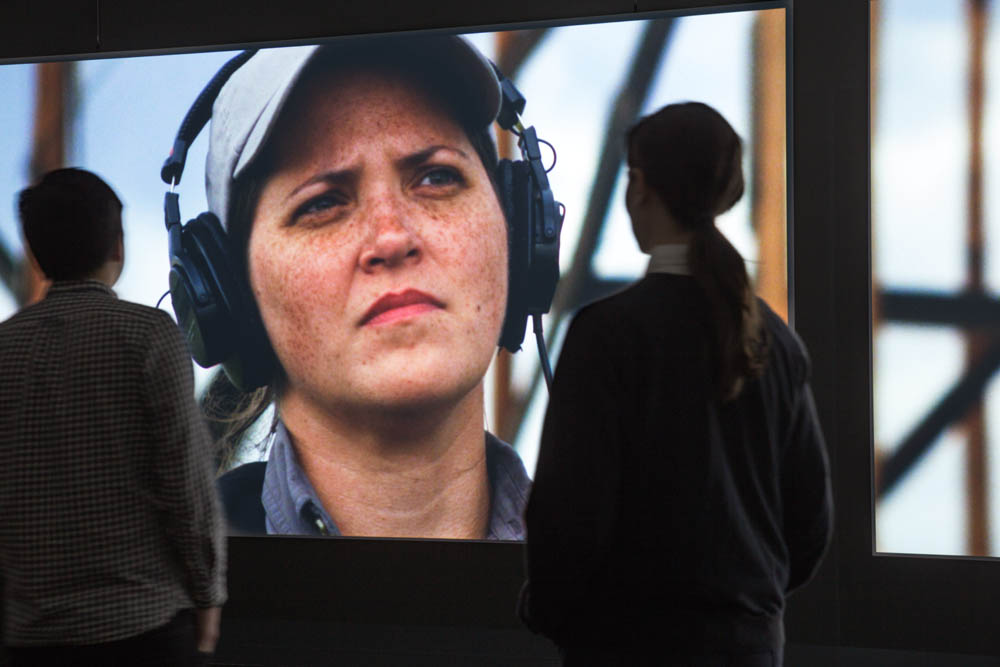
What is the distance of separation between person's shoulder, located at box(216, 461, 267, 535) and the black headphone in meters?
0.32

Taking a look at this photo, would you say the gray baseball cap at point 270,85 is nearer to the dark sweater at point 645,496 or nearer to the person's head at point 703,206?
the person's head at point 703,206

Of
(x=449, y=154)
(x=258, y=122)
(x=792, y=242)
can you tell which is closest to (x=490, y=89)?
(x=449, y=154)

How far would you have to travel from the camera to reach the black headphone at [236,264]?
3.41 m

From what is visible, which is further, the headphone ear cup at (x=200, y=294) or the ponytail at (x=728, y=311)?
the headphone ear cup at (x=200, y=294)

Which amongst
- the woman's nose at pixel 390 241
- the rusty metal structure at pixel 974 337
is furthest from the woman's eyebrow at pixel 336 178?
the rusty metal structure at pixel 974 337

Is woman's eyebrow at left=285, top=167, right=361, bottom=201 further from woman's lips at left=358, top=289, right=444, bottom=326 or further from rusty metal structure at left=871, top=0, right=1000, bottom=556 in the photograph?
rusty metal structure at left=871, top=0, right=1000, bottom=556

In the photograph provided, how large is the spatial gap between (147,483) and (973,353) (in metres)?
2.73

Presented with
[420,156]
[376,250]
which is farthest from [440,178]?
[376,250]

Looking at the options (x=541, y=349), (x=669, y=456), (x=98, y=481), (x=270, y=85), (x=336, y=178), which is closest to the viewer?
(x=669, y=456)

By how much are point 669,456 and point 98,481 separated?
2.50ft

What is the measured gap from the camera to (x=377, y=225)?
11.3 feet

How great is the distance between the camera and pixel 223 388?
361 cm

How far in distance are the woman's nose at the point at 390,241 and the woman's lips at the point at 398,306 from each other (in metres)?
0.11

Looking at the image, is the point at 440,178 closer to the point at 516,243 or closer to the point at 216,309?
the point at 516,243
